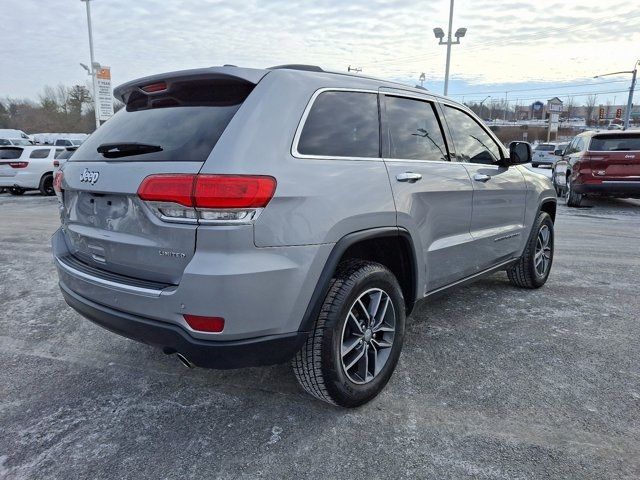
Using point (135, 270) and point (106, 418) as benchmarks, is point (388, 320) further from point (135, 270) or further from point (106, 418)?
point (106, 418)

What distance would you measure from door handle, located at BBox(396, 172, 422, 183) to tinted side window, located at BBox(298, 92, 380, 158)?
0.64ft

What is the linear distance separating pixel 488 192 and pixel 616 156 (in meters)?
8.34

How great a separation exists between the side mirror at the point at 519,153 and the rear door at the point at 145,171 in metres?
2.70

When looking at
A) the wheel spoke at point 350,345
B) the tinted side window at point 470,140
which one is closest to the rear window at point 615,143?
the tinted side window at point 470,140

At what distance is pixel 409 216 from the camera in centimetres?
289

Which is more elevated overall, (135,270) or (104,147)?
(104,147)

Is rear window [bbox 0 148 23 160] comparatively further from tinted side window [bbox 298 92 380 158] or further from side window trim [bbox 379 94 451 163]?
tinted side window [bbox 298 92 380 158]

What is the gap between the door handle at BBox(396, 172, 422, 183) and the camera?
9.33ft

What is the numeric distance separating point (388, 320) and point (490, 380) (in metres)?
0.78

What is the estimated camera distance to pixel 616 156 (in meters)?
10.4

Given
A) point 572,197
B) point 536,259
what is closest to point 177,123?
point 536,259

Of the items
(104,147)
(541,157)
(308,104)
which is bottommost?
(541,157)

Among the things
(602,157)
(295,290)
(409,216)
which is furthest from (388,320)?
(602,157)

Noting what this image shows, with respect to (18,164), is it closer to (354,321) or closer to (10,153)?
(10,153)
